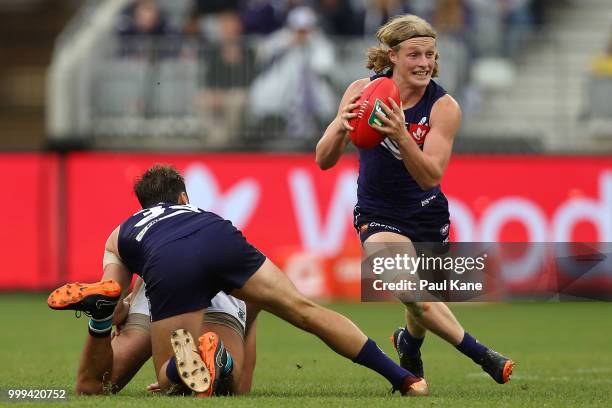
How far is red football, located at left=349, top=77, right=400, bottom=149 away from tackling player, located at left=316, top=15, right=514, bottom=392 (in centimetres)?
5

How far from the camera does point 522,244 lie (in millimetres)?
15336

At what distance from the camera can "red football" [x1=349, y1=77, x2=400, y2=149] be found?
23.5 feet

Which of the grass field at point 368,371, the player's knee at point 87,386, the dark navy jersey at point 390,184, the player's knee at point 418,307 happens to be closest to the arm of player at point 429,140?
the dark navy jersey at point 390,184

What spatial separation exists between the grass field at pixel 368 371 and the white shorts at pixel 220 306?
1.45 feet

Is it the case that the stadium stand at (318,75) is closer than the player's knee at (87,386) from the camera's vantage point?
No

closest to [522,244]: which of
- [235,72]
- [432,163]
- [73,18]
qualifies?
[235,72]

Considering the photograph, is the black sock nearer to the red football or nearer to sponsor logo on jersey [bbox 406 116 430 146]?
the red football

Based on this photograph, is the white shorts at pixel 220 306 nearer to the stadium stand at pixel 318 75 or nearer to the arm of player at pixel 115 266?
the arm of player at pixel 115 266

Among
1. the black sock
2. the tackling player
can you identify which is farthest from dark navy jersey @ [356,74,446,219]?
the black sock

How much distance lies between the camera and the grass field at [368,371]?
701 centimetres

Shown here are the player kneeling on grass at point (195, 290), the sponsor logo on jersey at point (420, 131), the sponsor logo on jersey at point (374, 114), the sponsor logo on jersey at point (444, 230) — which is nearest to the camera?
the player kneeling on grass at point (195, 290)

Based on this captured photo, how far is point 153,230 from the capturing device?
7047 mm

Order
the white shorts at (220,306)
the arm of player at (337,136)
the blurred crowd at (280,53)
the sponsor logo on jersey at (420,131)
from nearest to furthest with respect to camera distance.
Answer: the arm of player at (337,136), the white shorts at (220,306), the sponsor logo on jersey at (420,131), the blurred crowd at (280,53)

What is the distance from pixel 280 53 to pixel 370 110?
880 centimetres
